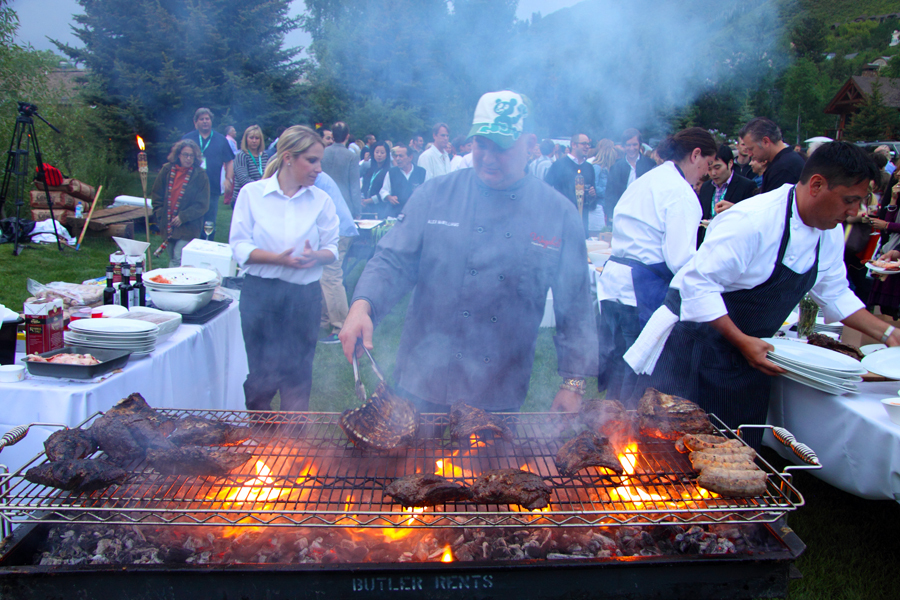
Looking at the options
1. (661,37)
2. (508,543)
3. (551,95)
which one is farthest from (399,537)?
(551,95)

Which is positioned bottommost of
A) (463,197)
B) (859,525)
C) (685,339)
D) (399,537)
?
(859,525)

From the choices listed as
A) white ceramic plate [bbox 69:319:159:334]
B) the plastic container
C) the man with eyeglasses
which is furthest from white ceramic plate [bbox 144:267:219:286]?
the man with eyeglasses

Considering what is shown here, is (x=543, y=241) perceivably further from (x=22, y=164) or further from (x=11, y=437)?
(x=22, y=164)

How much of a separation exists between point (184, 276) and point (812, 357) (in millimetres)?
4316

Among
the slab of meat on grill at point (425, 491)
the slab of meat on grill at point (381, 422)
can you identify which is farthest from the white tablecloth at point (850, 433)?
the slab of meat on grill at point (381, 422)

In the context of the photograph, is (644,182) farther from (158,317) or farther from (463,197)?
(158,317)

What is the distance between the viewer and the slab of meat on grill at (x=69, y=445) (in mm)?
2055

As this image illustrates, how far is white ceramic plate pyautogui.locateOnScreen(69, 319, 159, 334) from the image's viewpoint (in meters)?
2.98

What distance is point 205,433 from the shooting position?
2.24m

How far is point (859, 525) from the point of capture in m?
3.63

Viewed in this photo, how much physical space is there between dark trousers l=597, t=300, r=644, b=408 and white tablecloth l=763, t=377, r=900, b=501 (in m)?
1.02

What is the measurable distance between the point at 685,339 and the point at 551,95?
5012 millimetres

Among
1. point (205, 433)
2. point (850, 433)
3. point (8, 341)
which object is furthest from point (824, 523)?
point (8, 341)

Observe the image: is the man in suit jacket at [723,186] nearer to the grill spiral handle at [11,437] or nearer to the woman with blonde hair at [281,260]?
the woman with blonde hair at [281,260]
